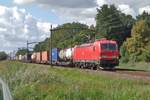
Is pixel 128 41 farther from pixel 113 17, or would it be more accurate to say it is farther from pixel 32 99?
pixel 32 99

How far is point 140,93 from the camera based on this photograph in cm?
1484

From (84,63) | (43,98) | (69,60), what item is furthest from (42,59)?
(43,98)

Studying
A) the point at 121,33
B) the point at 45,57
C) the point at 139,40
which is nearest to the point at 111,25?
the point at 121,33

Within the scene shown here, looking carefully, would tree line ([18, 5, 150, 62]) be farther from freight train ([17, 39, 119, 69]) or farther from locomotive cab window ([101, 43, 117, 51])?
locomotive cab window ([101, 43, 117, 51])

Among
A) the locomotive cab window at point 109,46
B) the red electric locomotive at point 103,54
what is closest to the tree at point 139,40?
the red electric locomotive at point 103,54

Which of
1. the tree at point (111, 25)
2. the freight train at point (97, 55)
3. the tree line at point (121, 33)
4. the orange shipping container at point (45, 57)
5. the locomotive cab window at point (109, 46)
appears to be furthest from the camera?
the tree at point (111, 25)

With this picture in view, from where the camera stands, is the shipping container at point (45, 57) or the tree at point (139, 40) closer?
the tree at point (139, 40)

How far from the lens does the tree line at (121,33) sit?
9555cm

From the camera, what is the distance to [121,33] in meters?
126

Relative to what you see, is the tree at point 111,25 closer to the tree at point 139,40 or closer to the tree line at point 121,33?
the tree line at point 121,33

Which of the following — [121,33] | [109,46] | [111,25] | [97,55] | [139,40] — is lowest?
[97,55]

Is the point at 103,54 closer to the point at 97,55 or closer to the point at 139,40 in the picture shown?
the point at 97,55

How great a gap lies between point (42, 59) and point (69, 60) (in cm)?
3765

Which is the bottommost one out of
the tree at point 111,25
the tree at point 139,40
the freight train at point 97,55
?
the freight train at point 97,55
